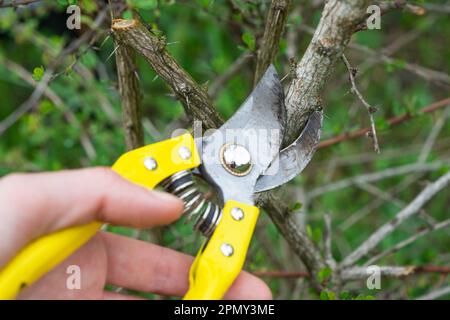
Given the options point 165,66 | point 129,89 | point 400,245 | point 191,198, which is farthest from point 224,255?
point 400,245

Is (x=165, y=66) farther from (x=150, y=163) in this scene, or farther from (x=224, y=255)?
(x=224, y=255)

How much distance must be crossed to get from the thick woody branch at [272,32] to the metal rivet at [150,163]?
0.54m

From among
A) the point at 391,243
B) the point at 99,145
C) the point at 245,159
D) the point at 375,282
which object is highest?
the point at 99,145

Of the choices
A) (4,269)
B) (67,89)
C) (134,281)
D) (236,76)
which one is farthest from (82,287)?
(67,89)

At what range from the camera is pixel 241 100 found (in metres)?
2.79

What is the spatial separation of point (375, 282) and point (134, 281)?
0.75 metres

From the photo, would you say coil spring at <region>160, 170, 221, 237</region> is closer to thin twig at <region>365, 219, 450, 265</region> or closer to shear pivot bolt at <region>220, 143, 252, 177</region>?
shear pivot bolt at <region>220, 143, 252, 177</region>

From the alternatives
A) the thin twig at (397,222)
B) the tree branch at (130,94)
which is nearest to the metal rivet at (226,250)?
the tree branch at (130,94)

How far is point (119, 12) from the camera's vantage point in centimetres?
177

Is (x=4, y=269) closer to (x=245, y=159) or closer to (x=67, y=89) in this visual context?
(x=245, y=159)

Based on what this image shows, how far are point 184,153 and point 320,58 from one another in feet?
1.38

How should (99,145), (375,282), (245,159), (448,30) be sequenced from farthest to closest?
(448,30)
(99,145)
(375,282)
(245,159)
